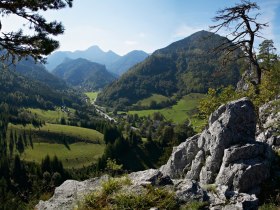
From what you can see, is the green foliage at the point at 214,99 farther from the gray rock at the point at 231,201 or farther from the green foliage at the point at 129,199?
the green foliage at the point at 129,199

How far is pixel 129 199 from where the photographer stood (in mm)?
12359

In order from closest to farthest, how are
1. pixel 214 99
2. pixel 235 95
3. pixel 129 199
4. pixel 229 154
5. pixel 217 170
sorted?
1. pixel 129 199
2. pixel 229 154
3. pixel 217 170
4. pixel 235 95
5. pixel 214 99

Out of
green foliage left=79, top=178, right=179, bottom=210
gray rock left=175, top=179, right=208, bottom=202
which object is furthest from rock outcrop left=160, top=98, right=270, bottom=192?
green foliage left=79, top=178, right=179, bottom=210

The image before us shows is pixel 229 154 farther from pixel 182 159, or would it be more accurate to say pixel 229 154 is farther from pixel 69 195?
pixel 69 195

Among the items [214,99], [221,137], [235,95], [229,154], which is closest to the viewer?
[229,154]

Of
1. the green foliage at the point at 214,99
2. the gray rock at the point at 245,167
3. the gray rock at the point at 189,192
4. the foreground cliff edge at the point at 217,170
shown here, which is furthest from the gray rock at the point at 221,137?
the gray rock at the point at 189,192

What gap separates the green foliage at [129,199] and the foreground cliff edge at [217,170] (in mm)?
494

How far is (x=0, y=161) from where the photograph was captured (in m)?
164

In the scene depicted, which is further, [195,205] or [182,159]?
[182,159]

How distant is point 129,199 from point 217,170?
12344 mm

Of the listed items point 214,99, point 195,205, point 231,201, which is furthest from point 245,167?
point 214,99

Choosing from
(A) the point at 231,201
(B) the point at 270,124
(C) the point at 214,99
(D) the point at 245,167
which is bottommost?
(D) the point at 245,167

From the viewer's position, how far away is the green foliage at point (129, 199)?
40.2 feet

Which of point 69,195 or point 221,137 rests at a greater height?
point 221,137
